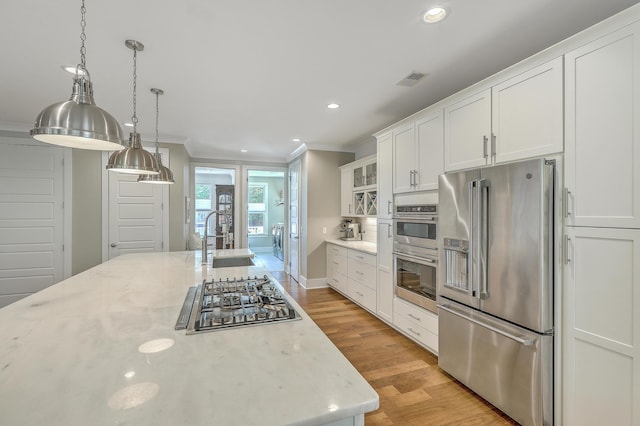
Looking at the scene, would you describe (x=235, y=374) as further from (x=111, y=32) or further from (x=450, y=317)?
(x=111, y=32)

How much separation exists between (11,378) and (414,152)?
300 cm

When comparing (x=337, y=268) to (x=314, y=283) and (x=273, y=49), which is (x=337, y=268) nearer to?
(x=314, y=283)

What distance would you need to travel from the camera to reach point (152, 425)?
0.62m

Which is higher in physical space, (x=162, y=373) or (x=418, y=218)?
(x=418, y=218)

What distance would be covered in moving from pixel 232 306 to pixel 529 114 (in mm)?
2119

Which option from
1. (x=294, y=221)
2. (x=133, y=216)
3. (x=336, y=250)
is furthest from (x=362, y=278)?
(x=133, y=216)

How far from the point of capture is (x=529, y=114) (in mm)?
1833

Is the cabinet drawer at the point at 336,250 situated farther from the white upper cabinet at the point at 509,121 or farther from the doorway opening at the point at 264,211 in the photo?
the doorway opening at the point at 264,211

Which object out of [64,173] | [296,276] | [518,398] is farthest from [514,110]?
[64,173]

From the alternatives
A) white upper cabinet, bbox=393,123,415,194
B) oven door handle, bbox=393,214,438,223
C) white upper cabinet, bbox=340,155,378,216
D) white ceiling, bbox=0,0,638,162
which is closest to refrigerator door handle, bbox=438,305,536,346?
oven door handle, bbox=393,214,438,223

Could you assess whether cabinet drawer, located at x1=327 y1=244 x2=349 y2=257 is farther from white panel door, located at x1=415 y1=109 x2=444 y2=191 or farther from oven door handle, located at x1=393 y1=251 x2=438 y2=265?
white panel door, located at x1=415 y1=109 x2=444 y2=191

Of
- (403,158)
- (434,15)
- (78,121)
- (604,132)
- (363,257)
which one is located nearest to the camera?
(78,121)

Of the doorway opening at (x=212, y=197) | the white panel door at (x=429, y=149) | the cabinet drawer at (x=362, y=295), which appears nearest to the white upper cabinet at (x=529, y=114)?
the white panel door at (x=429, y=149)

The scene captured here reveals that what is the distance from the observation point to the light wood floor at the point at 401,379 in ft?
6.35
